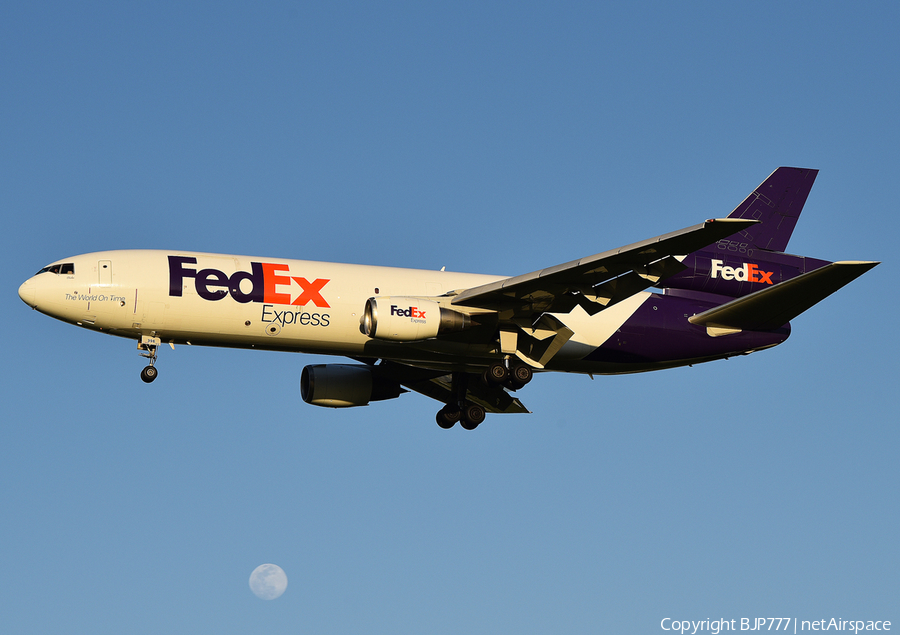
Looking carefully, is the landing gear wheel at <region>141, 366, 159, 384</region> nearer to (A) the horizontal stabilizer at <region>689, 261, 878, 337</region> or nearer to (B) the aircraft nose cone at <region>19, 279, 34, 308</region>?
(B) the aircraft nose cone at <region>19, 279, 34, 308</region>

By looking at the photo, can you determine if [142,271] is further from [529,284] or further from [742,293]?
[742,293]

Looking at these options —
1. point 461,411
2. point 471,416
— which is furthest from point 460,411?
point 471,416

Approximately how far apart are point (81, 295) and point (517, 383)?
47.6ft

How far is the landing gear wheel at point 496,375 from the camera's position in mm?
37375

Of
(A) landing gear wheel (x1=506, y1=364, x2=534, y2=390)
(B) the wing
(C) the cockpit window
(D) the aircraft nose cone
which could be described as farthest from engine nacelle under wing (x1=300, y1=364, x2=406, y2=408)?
(D) the aircraft nose cone

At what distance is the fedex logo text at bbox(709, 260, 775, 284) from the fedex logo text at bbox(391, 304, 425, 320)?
38.6 feet

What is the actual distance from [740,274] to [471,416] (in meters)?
11.2

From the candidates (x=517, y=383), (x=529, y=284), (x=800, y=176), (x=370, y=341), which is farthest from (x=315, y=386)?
(x=800, y=176)

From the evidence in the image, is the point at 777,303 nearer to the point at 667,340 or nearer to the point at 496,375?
the point at 667,340

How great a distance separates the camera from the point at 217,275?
117ft

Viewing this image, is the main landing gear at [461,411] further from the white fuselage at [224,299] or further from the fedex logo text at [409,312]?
the fedex logo text at [409,312]

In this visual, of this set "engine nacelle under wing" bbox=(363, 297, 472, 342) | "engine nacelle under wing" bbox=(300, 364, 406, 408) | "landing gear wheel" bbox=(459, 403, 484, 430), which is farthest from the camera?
"engine nacelle under wing" bbox=(300, 364, 406, 408)

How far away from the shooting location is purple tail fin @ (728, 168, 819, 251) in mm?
40875

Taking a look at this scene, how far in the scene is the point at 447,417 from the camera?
42406 mm
